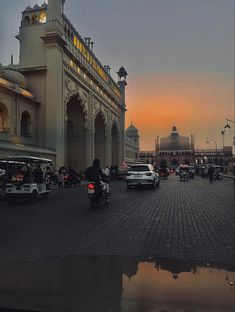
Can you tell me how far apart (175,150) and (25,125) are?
4461 inches

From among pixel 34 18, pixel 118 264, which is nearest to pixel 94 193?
pixel 118 264

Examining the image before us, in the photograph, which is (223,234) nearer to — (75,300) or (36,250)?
(36,250)

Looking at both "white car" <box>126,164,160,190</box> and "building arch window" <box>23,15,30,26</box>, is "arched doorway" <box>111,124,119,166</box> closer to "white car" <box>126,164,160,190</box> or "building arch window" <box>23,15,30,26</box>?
"building arch window" <box>23,15,30,26</box>

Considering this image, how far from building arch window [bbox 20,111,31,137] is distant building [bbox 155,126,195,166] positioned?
10641cm

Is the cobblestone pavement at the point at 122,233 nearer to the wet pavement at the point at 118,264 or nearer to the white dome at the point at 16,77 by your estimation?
the wet pavement at the point at 118,264

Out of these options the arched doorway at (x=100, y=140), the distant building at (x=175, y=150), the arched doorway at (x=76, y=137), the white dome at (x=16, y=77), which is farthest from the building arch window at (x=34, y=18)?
the distant building at (x=175, y=150)

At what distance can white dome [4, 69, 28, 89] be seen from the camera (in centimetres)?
3528

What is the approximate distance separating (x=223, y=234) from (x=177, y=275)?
3213mm

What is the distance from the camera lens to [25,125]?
37000 mm

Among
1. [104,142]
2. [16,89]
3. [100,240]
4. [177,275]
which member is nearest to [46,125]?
[16,89]

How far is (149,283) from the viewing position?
429cm

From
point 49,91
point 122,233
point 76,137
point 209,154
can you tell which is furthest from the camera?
point 209,154

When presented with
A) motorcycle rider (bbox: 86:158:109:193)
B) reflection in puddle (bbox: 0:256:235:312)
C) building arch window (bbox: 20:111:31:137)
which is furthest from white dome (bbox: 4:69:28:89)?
reflection in puddle (bbox: 0:256:235:312)

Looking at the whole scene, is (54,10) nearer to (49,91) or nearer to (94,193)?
(49,91)
